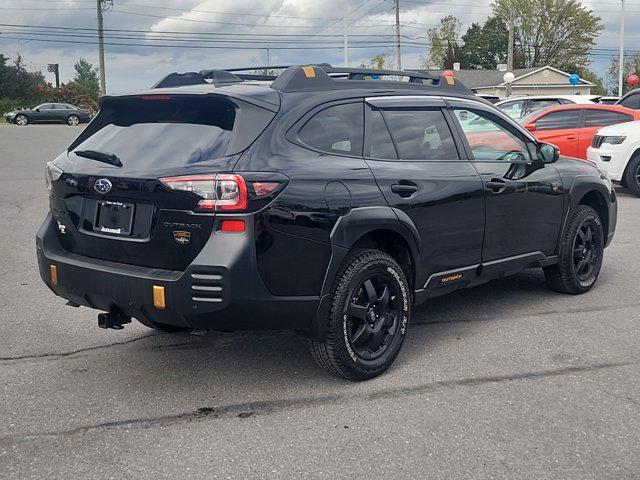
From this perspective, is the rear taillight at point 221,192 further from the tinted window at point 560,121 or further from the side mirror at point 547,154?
the tinted window at point 560,121

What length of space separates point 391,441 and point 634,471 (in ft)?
3.55

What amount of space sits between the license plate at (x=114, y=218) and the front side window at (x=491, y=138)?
95.7 inches

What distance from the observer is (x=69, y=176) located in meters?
4.24

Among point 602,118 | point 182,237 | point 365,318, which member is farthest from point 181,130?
point 602,118

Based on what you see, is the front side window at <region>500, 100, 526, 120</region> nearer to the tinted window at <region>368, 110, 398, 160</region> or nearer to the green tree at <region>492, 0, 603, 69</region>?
the tinted window at <region>368, 110, 398, 160</region>

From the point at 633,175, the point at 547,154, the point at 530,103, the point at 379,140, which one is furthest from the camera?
the point at 530,103

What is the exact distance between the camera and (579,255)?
20.5 feet

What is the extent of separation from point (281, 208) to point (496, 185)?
2.01 meters

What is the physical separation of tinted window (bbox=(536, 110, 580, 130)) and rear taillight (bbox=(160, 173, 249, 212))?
38.8ft

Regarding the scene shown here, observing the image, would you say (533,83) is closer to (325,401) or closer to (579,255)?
(579,255)

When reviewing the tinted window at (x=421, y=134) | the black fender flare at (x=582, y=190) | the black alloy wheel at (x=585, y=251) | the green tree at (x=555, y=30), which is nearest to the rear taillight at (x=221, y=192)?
the tinted window at (x=421, y=134)

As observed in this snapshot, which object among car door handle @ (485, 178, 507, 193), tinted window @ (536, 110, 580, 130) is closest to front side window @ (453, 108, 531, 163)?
car door handle @ (485, 178, 507, 193)

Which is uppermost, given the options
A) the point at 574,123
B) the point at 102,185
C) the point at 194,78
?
the point at 194,78

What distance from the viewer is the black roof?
4312 mm
